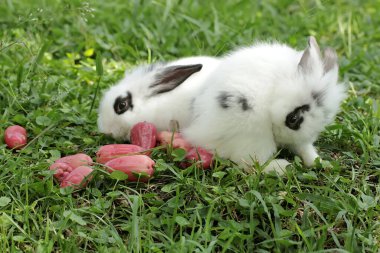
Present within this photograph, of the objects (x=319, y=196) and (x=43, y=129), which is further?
(x=43, y=129)

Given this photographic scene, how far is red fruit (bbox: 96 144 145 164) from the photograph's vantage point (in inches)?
149

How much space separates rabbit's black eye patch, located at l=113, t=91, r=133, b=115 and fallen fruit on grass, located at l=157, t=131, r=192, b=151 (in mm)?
299

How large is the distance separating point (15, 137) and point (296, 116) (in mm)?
1689

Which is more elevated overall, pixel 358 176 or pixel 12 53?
pixel 12 53

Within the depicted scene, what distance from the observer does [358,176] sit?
378cm

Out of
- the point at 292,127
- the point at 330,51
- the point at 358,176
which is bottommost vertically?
the point at 358,176

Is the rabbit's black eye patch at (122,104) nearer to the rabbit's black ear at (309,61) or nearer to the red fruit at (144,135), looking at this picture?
the red fruit at (144,135)

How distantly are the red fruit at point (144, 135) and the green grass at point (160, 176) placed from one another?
124mm

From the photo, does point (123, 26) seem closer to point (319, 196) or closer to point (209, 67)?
point (209, 67)

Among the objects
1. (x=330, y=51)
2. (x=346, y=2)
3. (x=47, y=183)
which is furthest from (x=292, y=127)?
(x=346, y=2)

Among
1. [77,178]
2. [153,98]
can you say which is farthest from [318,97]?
[77,178]

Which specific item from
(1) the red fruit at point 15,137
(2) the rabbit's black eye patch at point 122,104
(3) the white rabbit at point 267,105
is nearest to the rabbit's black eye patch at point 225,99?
(3) the white rabbit at point 267,105

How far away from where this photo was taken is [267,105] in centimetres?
363

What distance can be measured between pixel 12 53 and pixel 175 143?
1942 millimetres
